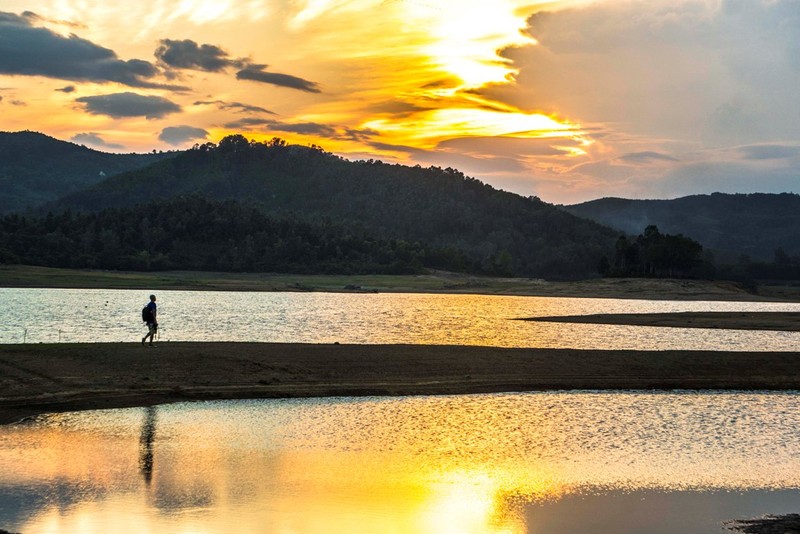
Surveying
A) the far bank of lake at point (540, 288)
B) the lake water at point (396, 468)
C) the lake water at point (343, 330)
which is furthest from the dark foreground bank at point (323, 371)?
the far bank of lake at point (540, 288)

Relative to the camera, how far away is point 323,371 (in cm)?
4012

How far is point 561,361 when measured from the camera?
46.1 meters

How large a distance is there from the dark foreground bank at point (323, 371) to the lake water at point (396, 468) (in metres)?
1.90

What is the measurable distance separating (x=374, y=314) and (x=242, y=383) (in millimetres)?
70496

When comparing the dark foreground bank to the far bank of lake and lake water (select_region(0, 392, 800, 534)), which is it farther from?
the far bank of lake

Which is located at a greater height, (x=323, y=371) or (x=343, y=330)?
(x=323, y=371)

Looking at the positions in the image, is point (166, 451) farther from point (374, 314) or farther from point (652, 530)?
point (374, 314)

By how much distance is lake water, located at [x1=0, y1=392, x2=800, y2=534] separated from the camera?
19266 mm

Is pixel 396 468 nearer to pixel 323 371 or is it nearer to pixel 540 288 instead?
pixel 323 371

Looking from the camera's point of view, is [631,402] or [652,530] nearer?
[652,530]

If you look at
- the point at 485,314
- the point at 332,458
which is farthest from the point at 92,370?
the point at 485,314

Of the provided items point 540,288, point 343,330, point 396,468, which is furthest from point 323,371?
point 540,288

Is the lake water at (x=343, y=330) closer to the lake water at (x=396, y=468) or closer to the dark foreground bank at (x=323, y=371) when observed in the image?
the dark foreground bank at (x=323, y=371)

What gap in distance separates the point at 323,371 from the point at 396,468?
15955 millimetres
